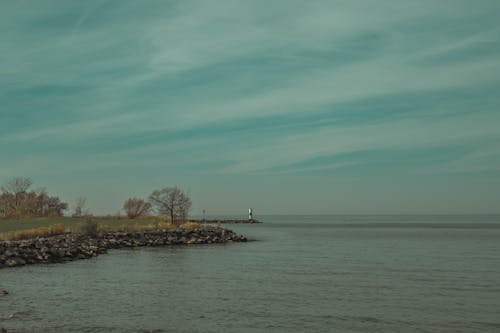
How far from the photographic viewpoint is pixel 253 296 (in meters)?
21.0

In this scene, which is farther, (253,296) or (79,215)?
(79,215)

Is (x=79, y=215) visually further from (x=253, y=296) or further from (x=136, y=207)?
(x=253, y=296)

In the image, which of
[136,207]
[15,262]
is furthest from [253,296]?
[136,207]

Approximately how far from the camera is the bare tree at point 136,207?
9881 cm

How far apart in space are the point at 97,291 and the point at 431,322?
13.8 meters

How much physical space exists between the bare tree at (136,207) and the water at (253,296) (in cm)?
6517

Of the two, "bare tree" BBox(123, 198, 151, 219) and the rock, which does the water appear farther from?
"bare tree" BBox(123, 198, 151, 219)

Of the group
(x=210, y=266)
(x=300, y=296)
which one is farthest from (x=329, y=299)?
(x=210, y=266)

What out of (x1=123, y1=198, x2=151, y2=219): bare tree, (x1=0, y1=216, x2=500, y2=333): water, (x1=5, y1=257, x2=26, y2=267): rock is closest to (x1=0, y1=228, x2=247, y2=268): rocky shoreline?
(x1=5, y1=257, x2=26, y2=267): rock

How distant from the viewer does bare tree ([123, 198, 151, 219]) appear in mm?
98812

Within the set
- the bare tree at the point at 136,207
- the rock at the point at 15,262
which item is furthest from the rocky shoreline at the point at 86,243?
the bare tree at the point at 136,207

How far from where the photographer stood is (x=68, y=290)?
22.2 meters

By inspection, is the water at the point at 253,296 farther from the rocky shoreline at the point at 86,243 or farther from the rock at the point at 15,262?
the rocky shoreline at the point at 86,243

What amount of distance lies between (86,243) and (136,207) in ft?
187
